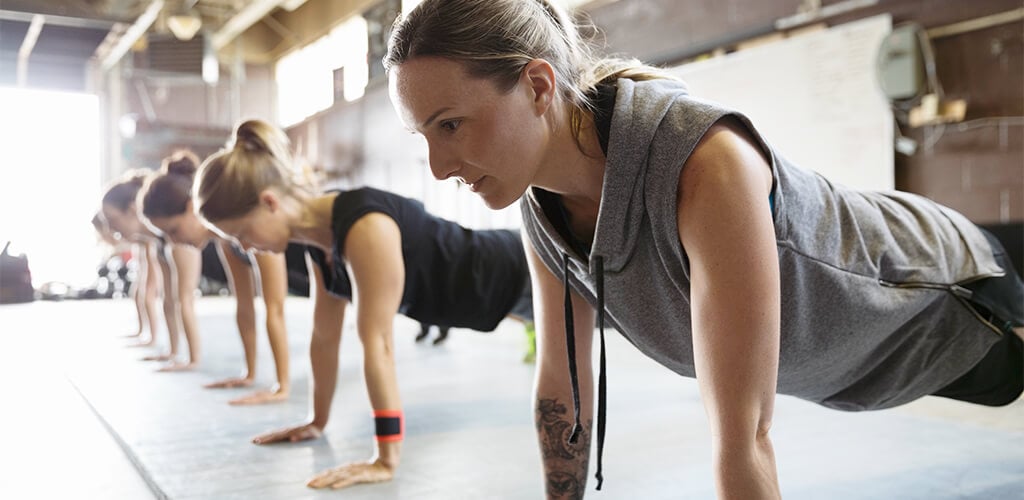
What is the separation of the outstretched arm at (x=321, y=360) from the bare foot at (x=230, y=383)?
0.95m

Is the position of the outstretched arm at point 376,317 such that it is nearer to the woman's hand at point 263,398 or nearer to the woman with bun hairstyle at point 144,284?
the woman's hand at point 263,398

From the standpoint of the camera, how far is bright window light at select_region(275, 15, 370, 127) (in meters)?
9.34

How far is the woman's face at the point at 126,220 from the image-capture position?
158 inches

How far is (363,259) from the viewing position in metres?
1.82

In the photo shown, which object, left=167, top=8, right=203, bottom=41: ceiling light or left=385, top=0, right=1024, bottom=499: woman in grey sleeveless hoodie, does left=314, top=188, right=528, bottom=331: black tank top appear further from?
left=167, top=8, right=203, bottom=41: ceiling light

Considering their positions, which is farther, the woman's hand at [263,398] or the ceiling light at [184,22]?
the ceiling light at [184,22]

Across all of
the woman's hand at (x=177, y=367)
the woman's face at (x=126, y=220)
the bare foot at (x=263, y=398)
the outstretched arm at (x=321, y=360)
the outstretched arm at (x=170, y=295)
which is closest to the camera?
the outstretched arm at (x=321, y=360)

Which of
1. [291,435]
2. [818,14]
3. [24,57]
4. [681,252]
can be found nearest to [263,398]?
[291,435]

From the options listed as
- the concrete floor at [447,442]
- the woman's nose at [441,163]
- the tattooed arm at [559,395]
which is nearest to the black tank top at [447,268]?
the concrete floor at [447,442]

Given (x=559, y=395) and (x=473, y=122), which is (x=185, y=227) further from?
(x=473, y=122)

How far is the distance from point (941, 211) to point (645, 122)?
2.55ft

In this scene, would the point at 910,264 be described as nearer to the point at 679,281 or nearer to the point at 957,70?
the point at 679,281

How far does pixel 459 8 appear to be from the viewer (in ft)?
3.01

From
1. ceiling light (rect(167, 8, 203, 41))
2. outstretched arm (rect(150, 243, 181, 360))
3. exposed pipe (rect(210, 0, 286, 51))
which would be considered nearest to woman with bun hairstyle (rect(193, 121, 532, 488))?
outstretched arm (rect(150, 243, 181, 360))
